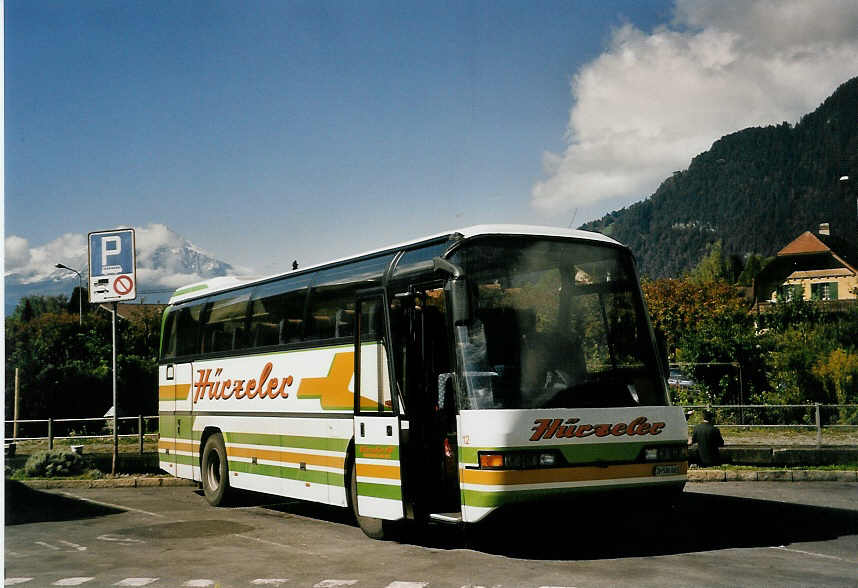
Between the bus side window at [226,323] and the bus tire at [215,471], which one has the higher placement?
the bus side window at [226,323]

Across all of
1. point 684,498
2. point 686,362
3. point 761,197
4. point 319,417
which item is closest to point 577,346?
point 319,417

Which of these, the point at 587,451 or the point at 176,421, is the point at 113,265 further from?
the point at 587,451

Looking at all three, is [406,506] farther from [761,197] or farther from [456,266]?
[761,197]

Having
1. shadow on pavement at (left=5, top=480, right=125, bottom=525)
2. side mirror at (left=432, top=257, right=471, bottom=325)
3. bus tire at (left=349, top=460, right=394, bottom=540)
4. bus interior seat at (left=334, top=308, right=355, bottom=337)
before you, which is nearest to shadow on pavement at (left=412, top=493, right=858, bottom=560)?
bus tire at (left=349, top=460, right=394, bottom=540)

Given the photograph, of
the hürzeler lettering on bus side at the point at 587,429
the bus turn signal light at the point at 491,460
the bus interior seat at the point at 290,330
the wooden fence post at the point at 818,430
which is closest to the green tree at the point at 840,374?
the wooden fence post at the point at 818,430

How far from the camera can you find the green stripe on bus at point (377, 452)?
1121 cm

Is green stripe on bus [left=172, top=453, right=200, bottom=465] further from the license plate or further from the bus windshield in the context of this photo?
the license plate

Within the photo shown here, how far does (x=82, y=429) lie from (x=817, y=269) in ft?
218

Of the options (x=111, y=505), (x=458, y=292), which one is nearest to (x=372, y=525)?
(x=458, y=292)

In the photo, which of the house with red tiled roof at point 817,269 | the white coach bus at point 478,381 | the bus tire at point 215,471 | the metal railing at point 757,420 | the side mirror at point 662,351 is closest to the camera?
the white coach bus at point 478,381

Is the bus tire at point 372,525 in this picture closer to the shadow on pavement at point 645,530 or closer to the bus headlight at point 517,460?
the shadow on pavement at point 645,530

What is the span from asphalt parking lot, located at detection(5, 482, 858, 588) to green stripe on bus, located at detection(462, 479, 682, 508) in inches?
7.0

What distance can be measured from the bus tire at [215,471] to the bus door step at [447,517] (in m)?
6.61

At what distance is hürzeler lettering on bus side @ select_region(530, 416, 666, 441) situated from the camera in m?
9.85
